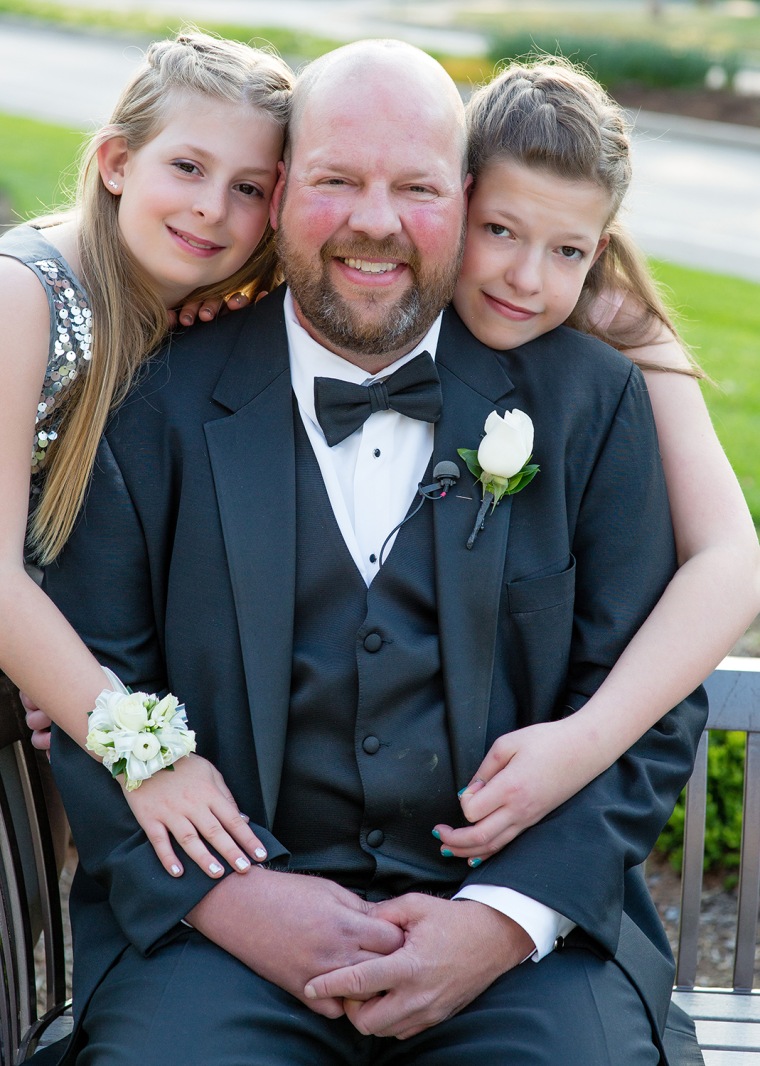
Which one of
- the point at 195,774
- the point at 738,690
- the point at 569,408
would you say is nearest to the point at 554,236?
the point at 569,408

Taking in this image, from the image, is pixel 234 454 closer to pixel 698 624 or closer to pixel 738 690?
pixel 698 624

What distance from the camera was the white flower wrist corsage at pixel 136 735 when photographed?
2.38 meters

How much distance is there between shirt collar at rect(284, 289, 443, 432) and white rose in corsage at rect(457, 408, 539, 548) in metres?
0.28

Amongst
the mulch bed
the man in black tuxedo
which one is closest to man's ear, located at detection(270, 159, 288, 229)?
the man in black tuxedo

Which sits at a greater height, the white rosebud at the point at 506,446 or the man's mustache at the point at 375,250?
the man's mustache at the point at 375,250

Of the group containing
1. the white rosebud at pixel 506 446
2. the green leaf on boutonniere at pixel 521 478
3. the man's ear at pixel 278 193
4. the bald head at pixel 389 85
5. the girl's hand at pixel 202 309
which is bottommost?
the green leaf on boutonniere at pixel 521 478

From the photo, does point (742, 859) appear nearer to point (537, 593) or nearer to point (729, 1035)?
point (729, 1035)

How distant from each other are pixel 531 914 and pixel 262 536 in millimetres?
906

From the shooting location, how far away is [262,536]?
2570 millimetres

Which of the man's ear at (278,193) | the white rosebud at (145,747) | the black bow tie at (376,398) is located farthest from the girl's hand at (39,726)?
the man's ear at (278,193)

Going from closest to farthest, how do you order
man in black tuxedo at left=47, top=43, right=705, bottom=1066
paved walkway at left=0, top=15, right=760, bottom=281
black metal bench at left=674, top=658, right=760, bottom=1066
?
man in black tuxedo at left=47, top=43, right=705, bottom=1066, black metal bench at left=674, top=658, right=760, bottom=1066, paved walkway at left=0, top=15, right=760, bottom=281

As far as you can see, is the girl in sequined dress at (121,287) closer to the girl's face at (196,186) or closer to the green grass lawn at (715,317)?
the girl's face at (196,186)

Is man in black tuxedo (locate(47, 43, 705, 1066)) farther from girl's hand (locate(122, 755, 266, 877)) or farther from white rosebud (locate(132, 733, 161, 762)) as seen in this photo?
white rosebud (locate(132, 733, 161, 762))

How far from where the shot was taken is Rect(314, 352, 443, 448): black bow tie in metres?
2.66
